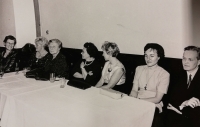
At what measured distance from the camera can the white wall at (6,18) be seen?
4.59 metres

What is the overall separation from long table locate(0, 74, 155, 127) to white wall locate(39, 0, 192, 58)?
1.28 m

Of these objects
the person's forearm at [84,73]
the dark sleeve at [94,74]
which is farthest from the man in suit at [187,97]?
the person's forearm at [84,73]

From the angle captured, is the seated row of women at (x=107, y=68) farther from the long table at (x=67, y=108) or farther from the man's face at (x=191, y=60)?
the long table at (x=67, y=108)

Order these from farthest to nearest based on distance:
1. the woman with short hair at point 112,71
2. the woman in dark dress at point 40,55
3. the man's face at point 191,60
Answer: the woman in dark dress at point 40,55 < the woman with short hair at point 112,71 < the man's face at point 191,60

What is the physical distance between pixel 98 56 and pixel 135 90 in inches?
42.3

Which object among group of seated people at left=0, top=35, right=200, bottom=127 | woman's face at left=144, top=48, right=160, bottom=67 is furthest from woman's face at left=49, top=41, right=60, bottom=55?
woman's face at left=144, top=48, right=160, bottom=67

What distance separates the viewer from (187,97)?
1896 mm

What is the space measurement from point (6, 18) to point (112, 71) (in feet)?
11.6

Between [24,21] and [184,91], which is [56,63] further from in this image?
[24,21]

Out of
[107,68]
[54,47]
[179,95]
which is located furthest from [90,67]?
[179,95]

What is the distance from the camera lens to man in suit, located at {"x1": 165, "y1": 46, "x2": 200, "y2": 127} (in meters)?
1.80

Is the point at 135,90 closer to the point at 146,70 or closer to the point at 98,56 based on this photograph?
the point at 146,70

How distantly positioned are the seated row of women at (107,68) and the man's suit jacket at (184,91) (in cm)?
13

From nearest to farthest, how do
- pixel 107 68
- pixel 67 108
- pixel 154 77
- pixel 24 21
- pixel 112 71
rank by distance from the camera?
1. pixel 67 108
2. pixel 154 77
3. pixel 112 71
4. pixel 107 68
5. pixel 24 21
